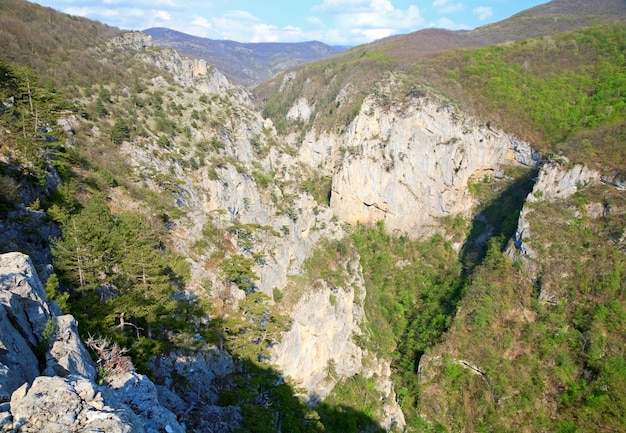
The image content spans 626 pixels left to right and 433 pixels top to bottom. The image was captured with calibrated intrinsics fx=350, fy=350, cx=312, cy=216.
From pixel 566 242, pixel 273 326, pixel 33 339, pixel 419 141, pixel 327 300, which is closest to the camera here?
pixel 33 339

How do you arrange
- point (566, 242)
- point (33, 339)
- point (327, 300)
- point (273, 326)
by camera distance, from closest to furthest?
point (33, 339)
point (273, 326)
point (327, 300)
point (566, 242)

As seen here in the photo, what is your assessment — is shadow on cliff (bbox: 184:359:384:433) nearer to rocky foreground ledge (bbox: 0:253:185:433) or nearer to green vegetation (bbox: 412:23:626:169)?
rocky foreground ledge (bbox: 0:253:185:433)

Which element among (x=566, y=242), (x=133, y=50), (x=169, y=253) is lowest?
(x=566, y=242)

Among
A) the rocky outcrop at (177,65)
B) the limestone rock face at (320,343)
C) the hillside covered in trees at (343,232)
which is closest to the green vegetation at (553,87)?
the hillside covered in trees at (343,232)

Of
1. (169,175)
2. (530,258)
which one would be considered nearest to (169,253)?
(169,175)

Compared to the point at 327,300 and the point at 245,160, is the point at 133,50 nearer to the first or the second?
the point at 245,160

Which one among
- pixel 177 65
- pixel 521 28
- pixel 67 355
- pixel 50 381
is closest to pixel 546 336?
pixel 67 355

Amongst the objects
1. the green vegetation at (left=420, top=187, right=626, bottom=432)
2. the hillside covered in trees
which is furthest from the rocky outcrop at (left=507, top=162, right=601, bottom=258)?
the green vegetation at (left=420, top=187, right=626, bottom=432)
